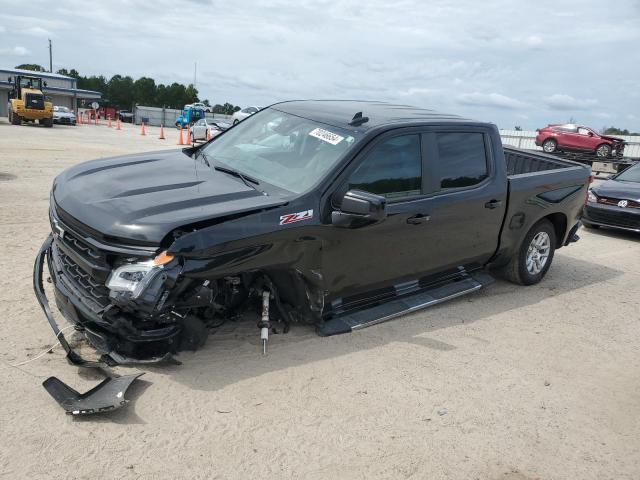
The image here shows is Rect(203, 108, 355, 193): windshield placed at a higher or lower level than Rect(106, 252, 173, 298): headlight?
higher

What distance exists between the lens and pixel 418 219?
4648 millimetres

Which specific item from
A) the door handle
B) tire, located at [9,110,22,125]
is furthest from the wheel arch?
tire, located at [9,110,22,125]

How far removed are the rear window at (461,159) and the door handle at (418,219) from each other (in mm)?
382

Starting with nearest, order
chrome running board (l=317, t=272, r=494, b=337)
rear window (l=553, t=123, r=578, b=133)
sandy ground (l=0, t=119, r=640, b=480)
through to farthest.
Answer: sandy ground (l=0, t=119, r=640, b=480) < chrome running board (l=317, t=272, r=494, b=337) < rear window (l=553, t=123, r=578, b=133)

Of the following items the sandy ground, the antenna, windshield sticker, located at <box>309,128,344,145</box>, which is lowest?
the sandy ground

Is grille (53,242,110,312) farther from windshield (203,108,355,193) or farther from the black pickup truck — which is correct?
windshield (203,108,355,193)

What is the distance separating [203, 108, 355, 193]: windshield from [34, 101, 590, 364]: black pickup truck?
2cm

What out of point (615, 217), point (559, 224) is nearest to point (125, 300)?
point (559, 224)

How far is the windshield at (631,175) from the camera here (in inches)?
408

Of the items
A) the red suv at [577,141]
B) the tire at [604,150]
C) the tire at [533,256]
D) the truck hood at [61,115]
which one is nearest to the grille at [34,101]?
the truck hood at [61,115]

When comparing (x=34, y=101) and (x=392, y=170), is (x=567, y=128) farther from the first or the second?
(x=34, y=101)

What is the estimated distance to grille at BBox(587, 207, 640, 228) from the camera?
931 centimetres

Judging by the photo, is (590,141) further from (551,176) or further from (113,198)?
(113,198)

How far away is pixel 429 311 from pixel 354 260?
4.55 ft
